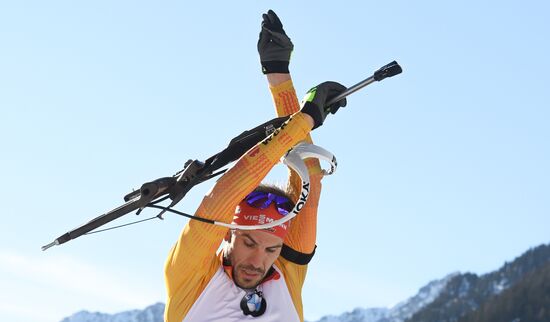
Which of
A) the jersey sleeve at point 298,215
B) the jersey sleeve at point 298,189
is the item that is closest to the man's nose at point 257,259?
the jersey sleeve at point 298,215

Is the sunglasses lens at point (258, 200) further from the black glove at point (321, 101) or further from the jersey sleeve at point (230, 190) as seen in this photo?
the black glove at point (321, 101)

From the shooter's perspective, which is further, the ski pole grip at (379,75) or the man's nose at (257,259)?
the man's nose at (257,259)

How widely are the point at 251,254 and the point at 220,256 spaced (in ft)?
1.15

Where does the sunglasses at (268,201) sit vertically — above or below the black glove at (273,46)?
below

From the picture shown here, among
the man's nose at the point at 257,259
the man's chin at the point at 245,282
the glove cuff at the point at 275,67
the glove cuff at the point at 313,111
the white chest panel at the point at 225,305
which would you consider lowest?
the white chest panel at the point at 225,305

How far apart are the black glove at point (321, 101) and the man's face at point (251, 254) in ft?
3.96

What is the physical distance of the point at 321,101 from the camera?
374 inches

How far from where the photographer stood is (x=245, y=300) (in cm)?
1009

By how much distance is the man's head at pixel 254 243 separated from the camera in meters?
10.0

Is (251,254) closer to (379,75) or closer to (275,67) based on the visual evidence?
(275,67)

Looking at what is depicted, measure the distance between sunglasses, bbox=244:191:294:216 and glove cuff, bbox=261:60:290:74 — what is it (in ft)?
3.83

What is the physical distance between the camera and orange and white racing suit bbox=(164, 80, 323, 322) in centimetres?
939

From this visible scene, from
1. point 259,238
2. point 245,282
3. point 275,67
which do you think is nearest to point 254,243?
point 259,238

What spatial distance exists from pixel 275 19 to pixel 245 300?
8.43 feet
